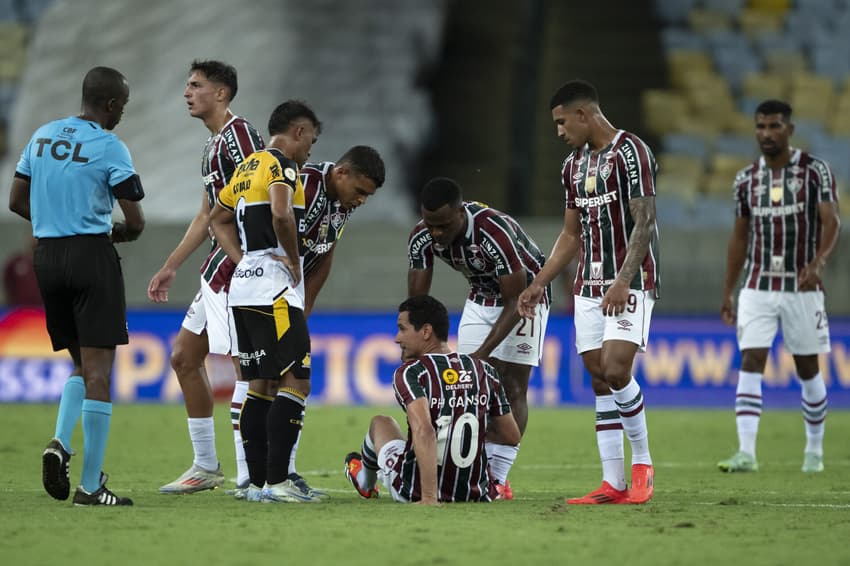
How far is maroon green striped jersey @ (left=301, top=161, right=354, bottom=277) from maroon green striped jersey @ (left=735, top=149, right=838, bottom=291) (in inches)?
145

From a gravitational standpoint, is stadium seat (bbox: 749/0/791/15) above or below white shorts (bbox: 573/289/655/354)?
above

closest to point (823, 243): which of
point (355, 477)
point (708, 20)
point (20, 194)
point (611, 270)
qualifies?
point (611, 270)

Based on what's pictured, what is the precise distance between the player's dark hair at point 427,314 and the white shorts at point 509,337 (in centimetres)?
109

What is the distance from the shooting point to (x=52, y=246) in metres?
6.42

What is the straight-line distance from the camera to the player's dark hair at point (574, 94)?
700 centimetres

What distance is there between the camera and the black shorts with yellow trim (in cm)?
657

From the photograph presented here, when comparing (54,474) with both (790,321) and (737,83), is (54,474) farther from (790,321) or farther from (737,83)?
(737,83)

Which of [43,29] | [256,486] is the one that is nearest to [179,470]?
[256,486]

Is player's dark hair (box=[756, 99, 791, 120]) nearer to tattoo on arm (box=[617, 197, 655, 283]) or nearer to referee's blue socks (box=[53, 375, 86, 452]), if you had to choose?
→ tattoo on arm (box=[617, 197, 655, 283])

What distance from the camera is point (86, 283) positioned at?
21.0 ft

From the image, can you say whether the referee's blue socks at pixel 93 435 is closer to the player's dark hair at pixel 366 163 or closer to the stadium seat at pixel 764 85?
the player's dark hair at pixel 366 163

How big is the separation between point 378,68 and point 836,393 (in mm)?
9119

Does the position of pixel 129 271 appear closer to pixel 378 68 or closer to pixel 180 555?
pixel 378 68

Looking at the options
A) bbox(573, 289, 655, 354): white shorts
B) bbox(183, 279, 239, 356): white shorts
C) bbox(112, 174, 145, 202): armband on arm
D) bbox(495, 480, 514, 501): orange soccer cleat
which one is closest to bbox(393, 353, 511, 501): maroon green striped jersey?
bbox(495, 480, 514, 501): orange soccer cleat
